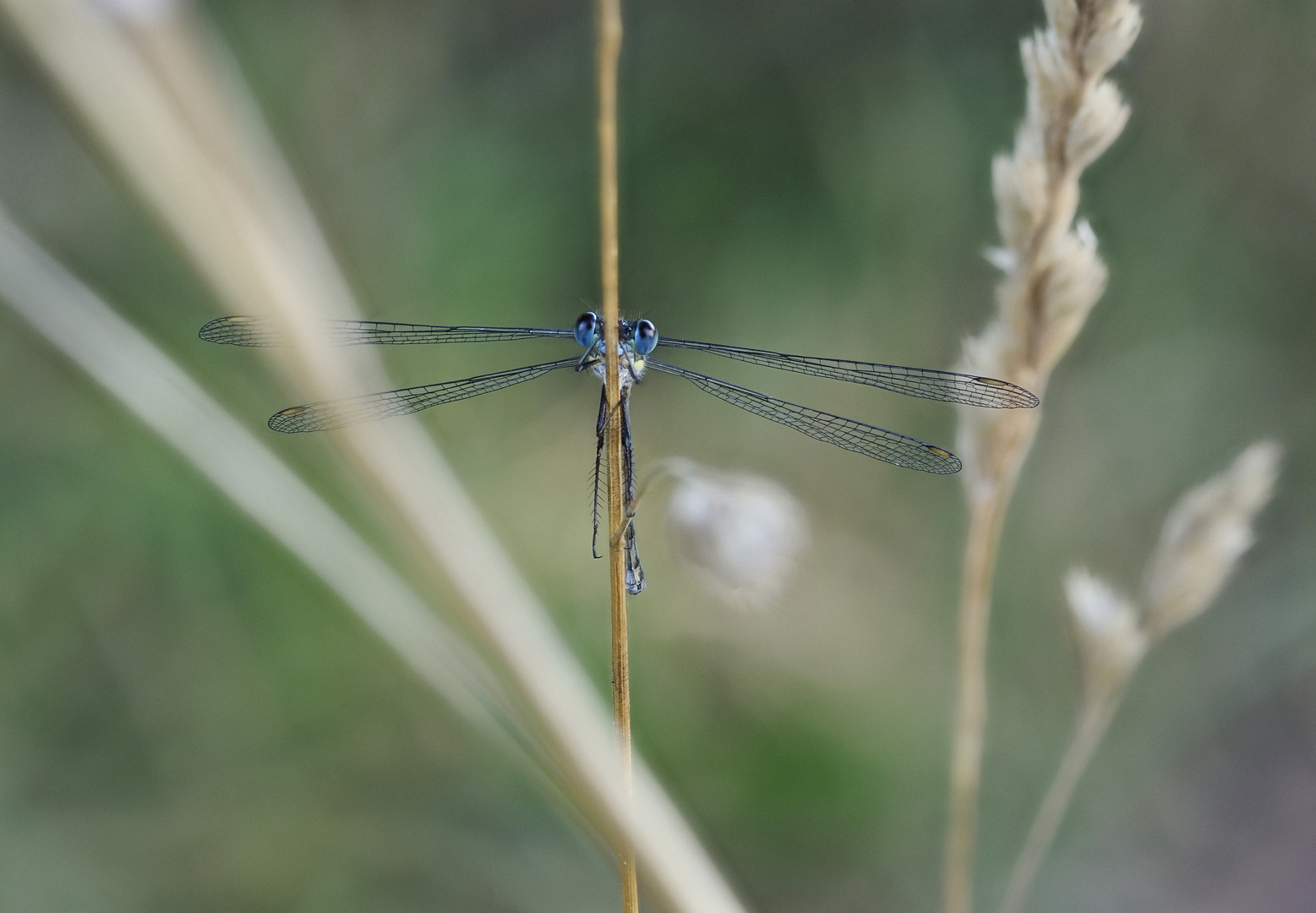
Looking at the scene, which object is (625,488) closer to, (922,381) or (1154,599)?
(922,381)

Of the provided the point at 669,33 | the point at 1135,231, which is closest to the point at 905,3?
the point at 669,33

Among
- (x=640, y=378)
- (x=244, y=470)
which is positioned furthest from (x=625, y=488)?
(x=244, y=470)

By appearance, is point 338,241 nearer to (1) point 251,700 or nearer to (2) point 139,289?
(2) point 139,289

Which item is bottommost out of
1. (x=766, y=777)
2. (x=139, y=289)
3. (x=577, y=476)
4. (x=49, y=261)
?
(x=49, y=261)

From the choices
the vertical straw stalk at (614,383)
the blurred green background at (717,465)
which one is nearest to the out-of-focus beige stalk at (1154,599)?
the vertical straw stalk at (614,383)

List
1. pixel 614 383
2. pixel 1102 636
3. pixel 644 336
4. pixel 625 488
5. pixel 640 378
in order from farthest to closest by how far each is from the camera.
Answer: pixel 640 378 < pixel 644 336 < pixel 625 488 < pixel 1102 636 < pixel 614 383

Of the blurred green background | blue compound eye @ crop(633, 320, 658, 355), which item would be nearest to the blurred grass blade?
blue compound eye @ crop(633, 320, 658, 355)
